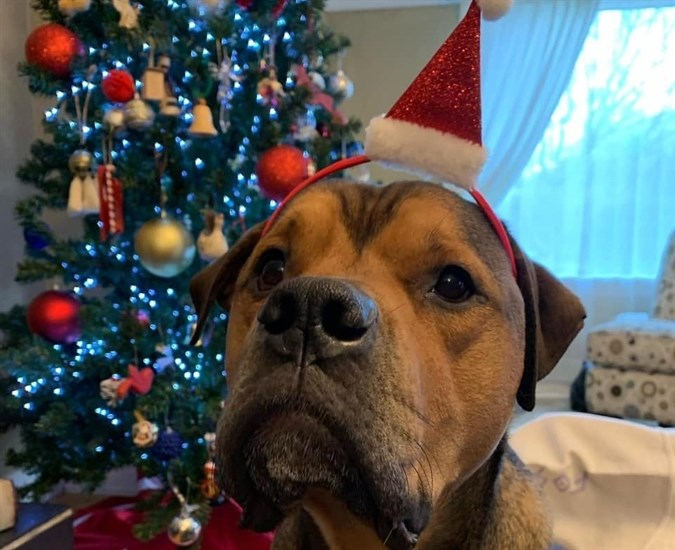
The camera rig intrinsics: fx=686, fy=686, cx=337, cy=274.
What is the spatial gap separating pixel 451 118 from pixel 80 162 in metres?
2.03

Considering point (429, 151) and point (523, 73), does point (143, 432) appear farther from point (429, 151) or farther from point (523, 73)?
point (523, 73)

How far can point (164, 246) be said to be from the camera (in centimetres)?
308

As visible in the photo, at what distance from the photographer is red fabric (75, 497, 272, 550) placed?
354cm

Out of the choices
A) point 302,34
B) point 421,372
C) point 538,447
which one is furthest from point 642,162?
point 421,372

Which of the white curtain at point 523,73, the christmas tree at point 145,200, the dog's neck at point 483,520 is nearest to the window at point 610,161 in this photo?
the white curtain at point 523,73

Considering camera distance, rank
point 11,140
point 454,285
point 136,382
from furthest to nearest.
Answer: point 11,140
point 136,382
point 454,285

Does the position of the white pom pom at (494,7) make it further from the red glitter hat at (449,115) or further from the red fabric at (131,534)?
the red fabric at (131,534)

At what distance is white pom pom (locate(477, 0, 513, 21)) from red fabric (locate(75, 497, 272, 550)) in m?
2.62

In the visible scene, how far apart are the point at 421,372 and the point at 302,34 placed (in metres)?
2.75

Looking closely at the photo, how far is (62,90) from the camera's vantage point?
325 cm

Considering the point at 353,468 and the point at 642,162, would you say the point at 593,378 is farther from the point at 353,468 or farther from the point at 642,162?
the point at 353,468

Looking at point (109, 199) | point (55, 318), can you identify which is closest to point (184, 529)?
point (55, 318)

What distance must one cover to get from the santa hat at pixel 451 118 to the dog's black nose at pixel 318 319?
70 cm

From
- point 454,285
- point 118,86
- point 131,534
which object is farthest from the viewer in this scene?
point 131,534
